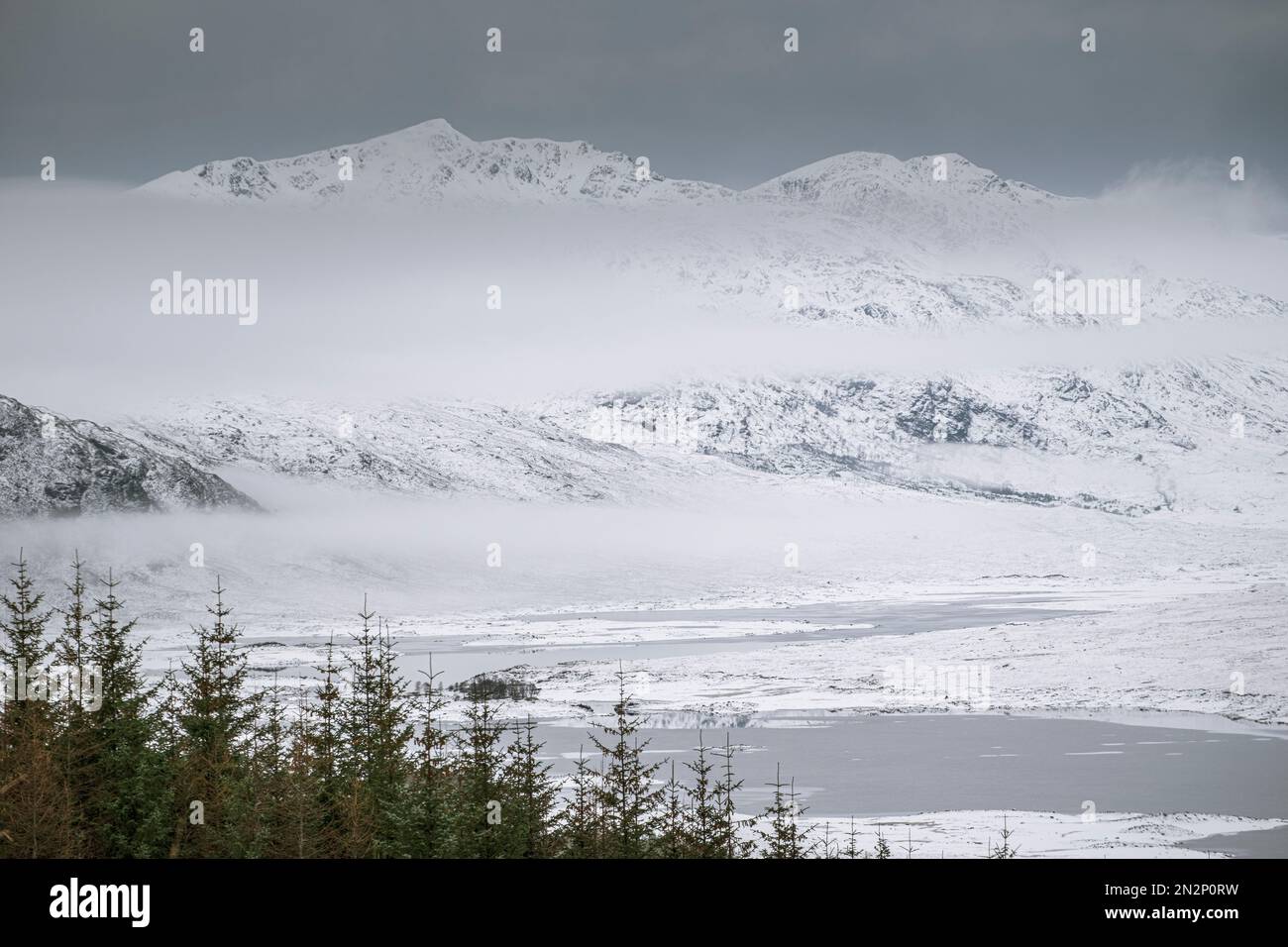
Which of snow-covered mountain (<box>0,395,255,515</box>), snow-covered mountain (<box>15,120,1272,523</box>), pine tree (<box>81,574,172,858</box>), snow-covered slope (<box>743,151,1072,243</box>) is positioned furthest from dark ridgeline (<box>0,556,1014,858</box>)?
snow-covered slope (<box>743,151,1072,243</box>)

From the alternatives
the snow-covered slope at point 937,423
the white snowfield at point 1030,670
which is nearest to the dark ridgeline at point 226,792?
the white snowfield at point 1030,670

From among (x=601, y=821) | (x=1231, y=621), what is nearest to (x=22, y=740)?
(x=601, y=821)

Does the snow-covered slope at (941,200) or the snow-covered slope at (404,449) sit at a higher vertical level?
the snow-covered slope at (941,200)

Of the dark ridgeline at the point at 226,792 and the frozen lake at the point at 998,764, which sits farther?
the frozen lake at the point at 998,764

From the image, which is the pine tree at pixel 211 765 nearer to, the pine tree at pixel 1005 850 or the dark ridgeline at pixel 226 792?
the dark ridgeline at pixel 226 792

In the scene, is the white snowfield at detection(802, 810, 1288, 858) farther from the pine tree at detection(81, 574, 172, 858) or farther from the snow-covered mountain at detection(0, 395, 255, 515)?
the snow-covered mountain at detection(0, 395, 255, 515)

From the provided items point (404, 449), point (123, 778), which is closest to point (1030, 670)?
point (123, 778)

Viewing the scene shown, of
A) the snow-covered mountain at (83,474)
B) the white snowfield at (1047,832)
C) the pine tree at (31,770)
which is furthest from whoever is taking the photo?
the snow-covered mountain at (83,474)
